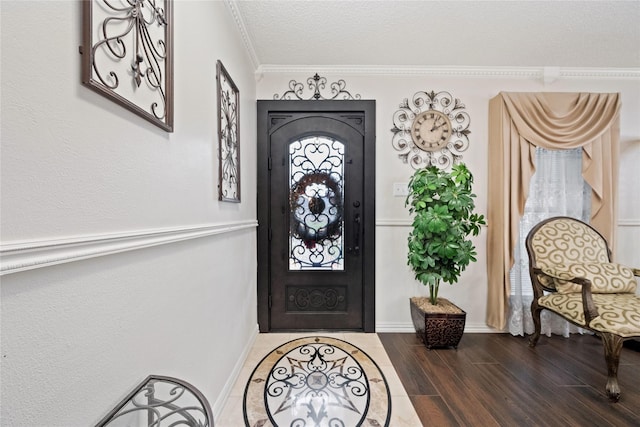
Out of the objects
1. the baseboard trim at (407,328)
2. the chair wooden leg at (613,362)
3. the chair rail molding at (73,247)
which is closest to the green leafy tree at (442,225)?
the baseboard trim at (407,328)

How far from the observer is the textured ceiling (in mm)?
1852

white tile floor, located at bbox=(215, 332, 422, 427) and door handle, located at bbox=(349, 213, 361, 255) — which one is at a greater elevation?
door handle, located at bbox=(349, 213, 361, 255)

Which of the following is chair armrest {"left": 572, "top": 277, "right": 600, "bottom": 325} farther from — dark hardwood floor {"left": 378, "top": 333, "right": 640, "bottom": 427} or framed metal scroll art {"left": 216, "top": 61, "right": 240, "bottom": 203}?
framed metal scroll art {"left": 216, "top": 61, "right": 240, "bottom": 203}

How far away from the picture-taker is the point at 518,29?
6.79 feet

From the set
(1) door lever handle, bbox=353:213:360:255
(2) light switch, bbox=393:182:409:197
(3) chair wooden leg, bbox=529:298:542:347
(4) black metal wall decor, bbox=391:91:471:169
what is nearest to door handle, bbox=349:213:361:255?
(1) door lever handle, bbox=353:213:360:255

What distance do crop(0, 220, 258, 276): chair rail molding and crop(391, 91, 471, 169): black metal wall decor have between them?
224 centimetres

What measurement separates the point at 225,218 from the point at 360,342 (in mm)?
1635

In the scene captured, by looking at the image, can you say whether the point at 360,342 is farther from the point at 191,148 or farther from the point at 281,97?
the point at 281,97

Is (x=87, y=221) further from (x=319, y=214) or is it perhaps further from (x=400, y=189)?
(x=400, y=189)

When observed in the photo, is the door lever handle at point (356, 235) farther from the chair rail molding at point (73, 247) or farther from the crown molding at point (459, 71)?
the chair rail molding at point (73, 247)

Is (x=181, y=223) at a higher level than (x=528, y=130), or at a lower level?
lower

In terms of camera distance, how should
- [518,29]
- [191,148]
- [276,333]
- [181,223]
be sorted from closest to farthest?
[181,223]
[191,148]
[518,29]
[276,333]

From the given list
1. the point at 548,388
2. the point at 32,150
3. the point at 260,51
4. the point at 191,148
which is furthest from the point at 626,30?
the point at 32,150

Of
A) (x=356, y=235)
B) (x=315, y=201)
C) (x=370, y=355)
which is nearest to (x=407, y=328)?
(x=370, y=355)
